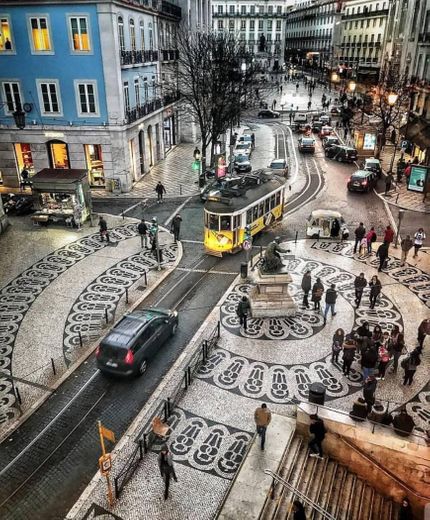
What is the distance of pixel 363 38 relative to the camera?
79.4 m

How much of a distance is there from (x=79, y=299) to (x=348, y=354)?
10.5 metres

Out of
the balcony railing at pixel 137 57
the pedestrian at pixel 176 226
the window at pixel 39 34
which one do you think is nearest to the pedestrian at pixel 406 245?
the pedestrian at pixel 176 226

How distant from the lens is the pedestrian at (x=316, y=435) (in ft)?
35.3

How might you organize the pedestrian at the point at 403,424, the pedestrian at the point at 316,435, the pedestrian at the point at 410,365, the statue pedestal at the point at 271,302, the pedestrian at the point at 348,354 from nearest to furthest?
the pedestrian at the point at 403,424 < the pedestrian at the point at 316,435 < the pedestrian at the point at 410,365 < the pedestrian at the point at 348,354 < the statue pedestal at the point at 271,302

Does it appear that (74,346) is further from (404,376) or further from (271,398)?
(404,376)

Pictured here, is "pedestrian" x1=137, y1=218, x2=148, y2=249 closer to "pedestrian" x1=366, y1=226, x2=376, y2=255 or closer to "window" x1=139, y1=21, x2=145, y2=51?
"pedestrian" x1=366, y1=226, x2=376, y2=255

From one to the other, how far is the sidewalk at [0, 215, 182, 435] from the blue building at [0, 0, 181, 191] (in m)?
7.00

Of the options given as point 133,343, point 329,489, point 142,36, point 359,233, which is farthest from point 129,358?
point 142,36

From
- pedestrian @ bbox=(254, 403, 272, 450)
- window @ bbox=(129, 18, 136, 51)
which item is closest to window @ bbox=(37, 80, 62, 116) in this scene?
window @ bbox=(129, 18, 136, 51)

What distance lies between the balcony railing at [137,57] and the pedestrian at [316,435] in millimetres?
26523

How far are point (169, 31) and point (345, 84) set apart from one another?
52.1 metres

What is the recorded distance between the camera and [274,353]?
1495 centimetres

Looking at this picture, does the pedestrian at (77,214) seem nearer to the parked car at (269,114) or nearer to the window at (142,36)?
the window at (142,36)

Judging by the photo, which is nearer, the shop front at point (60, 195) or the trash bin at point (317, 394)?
the trash bin at point (317, 394)
